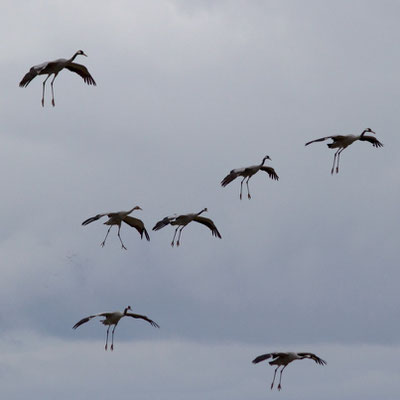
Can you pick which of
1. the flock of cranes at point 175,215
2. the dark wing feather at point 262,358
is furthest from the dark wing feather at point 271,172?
the dark wing feather at point 262,358

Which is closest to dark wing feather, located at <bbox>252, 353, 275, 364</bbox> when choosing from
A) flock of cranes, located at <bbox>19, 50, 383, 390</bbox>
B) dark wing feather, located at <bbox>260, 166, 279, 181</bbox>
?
flock of cranes, located at <bbox>19, 50, 383, 390</bbox>

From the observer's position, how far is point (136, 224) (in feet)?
246

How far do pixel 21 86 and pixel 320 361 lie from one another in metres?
22.3

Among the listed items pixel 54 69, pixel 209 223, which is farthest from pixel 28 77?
pixel 209 223

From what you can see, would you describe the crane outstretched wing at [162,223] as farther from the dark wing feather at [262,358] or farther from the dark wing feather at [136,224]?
the dark wing feather at [262,358]

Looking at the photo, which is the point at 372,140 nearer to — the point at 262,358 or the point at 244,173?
the point at 244,173

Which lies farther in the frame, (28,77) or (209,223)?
(209,223)

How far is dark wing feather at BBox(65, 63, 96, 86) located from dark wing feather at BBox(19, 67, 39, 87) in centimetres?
650

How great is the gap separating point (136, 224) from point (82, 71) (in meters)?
11.5

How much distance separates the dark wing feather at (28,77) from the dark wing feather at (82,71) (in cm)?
650

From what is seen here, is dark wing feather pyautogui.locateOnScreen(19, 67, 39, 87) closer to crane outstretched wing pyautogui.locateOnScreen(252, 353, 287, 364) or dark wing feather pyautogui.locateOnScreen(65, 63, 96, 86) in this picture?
dark wing feather pyautogui.locateOnScreen(65, 63, 96, 86)

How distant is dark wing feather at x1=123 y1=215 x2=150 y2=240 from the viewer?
243 ft

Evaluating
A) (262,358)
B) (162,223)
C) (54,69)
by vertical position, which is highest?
(54,69)

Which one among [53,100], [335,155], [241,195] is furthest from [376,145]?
[53,100]
